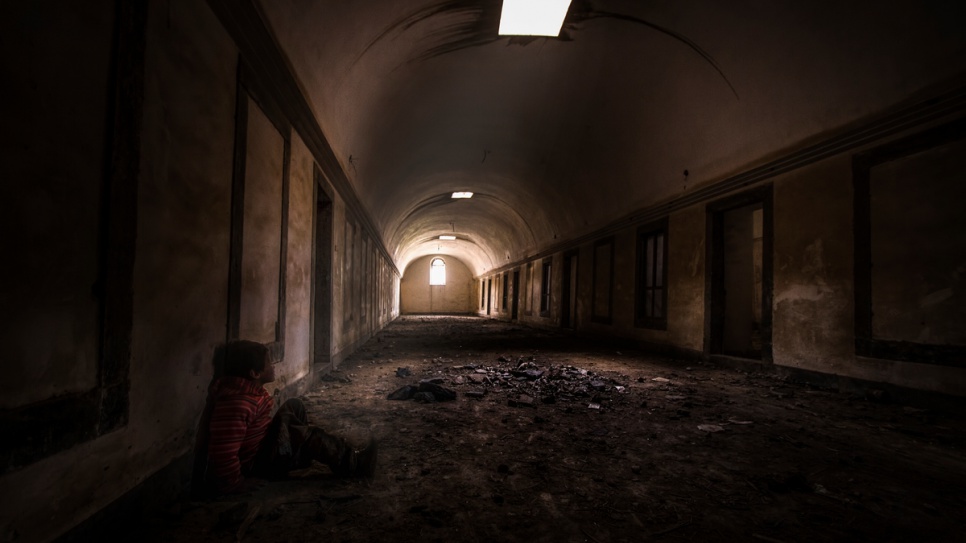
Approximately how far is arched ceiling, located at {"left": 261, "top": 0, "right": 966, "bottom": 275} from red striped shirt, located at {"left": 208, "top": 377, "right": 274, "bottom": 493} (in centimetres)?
266

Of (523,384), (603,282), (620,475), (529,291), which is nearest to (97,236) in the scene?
(620,475)

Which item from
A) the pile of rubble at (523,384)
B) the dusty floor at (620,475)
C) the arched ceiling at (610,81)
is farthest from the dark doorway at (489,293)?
the dusty floor at (620,475)

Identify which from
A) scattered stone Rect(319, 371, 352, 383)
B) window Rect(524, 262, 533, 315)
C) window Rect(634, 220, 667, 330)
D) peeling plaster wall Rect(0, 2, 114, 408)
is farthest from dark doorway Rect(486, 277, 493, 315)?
peeling plaster wall Rect(0, 2, 114, 408)

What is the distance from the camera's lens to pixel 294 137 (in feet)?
15.2

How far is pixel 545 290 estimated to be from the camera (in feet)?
56.3

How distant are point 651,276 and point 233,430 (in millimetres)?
9091

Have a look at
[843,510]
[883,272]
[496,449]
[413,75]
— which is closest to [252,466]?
[496,449]

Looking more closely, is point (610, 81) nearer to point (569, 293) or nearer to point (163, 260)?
point (163, 260)

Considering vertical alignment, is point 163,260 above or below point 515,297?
above

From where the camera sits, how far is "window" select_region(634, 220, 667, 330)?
9.34 meters

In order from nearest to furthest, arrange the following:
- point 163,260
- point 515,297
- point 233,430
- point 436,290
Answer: point 163,260, point 233,430, point 515,297, point 436,290

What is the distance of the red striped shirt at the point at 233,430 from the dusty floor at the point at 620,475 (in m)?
0.15

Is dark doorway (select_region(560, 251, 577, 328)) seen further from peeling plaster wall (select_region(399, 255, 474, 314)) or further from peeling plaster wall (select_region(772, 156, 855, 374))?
peeling plaster wall (select_region(399, 255, 474, 314))

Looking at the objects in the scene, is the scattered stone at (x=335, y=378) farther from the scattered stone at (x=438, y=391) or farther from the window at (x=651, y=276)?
the window at (x=651, y=276)
